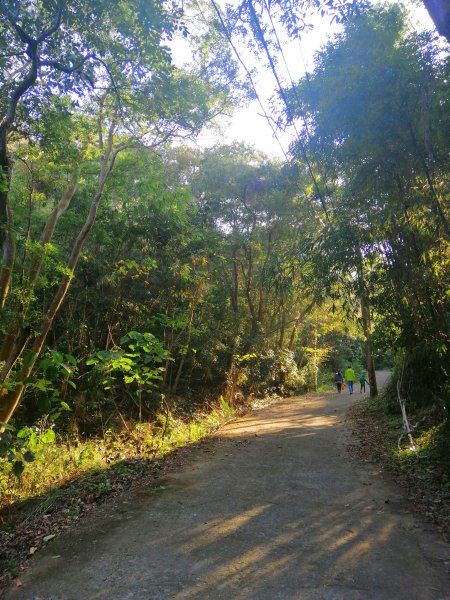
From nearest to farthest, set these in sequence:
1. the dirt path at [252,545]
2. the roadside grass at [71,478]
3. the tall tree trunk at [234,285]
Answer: the dirt path at [252,545]
the roadside grass at [71,478]
the tall tree trunk at [234,285]

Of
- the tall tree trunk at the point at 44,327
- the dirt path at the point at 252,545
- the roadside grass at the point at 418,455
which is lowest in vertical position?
the roadside grass at the point at 418,455

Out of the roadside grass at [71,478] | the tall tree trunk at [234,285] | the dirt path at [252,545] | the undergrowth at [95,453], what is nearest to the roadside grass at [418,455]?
the dirt path at [252,545]

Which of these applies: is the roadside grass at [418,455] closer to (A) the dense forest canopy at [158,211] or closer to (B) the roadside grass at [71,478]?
(A) the dense forest canopy at [158,211]

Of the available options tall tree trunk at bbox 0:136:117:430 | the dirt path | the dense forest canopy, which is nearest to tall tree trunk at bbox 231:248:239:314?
the dense forest canopy

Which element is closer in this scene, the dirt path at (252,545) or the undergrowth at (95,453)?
the dirt path at (252,545)

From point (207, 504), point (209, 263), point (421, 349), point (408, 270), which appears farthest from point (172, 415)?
point (408, 270)

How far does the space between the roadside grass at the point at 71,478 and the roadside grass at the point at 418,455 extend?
13.2ft

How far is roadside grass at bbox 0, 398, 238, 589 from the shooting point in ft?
16.4

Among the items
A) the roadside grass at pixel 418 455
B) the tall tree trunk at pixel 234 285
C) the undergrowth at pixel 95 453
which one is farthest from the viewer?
the tall tree trunk at pixel 234 285

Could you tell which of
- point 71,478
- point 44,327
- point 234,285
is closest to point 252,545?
point 71,478

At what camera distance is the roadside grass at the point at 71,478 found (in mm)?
5012

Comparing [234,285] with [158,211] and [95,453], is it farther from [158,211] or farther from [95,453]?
[95,453]

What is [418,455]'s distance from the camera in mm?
7422

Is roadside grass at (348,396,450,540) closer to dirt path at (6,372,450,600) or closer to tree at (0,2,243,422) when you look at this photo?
dirt path at (6,372,450,600)
